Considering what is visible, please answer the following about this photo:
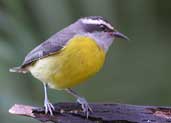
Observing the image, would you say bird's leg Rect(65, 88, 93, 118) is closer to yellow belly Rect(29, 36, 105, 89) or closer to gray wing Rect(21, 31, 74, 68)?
yellow belly Rect(29, 36, 105, 89)

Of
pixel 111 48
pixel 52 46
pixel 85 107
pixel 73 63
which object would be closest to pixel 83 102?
pixel 85 107

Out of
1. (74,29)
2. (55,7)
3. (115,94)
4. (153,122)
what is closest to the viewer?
(153,122)

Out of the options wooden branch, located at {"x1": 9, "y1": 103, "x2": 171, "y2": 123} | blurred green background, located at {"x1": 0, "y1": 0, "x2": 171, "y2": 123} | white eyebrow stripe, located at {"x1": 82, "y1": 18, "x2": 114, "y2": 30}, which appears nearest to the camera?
wooden branch, located at {"x1": 9, "y1": 103, "x2": 171, "y2": 123}

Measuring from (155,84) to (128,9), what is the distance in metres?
0.60

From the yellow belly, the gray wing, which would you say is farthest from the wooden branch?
the gray wing

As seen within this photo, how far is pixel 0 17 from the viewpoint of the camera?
20.2ft

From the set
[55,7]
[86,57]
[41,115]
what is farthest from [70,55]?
[55,7]

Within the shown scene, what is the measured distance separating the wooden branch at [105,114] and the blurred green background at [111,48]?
90 centimetres

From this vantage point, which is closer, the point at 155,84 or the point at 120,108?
the point at 120,108

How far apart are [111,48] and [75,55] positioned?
103 centimetres

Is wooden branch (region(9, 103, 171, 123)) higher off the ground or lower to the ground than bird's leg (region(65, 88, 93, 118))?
lower

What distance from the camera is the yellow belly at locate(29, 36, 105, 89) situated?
4.88 metres

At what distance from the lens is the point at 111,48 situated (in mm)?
5883

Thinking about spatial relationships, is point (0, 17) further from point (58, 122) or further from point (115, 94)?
point (58, 122)
